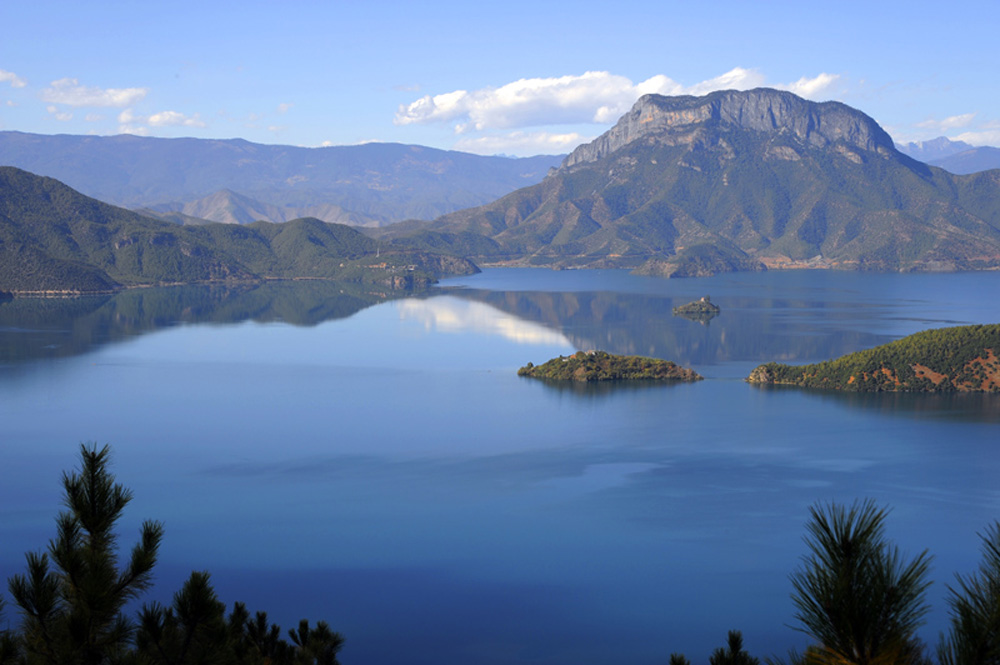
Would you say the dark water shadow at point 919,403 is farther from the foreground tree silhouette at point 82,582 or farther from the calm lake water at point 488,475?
the foreground tree silhouette at point 82,582

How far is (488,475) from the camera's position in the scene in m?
34.6

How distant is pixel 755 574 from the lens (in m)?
25.0

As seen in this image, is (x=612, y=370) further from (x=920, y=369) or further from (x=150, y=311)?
(x=150, y=311)

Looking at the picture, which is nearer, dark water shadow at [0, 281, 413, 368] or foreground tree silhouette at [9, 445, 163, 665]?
foreground tree silhouette at [9, 445, 163, 665]

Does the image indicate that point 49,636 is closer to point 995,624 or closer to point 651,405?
point 995,624

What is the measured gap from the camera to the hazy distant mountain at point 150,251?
10956 centimetres

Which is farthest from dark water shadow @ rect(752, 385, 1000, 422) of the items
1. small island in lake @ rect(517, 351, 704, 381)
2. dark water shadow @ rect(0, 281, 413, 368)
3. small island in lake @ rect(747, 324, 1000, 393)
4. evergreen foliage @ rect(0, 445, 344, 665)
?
dark water shadow @ rect(0, 281, 413, 368)

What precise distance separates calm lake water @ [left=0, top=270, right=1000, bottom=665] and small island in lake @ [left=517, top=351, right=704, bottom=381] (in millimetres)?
1677

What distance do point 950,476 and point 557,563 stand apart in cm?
1753

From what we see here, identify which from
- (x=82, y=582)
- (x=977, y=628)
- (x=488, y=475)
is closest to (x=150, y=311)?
(x=488, y=475)

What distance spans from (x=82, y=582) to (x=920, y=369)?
50.0 m

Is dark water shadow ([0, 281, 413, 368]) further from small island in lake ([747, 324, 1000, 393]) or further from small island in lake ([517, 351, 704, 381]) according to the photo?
small island in lake ([747, 324, 1000, 393])

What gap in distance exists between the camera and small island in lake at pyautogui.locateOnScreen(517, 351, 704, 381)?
53000 mm

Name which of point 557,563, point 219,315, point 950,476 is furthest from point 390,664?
point 219,315
